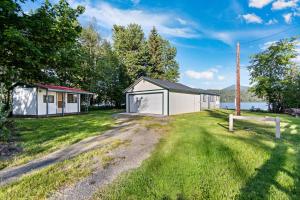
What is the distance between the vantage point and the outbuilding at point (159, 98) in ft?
55.0

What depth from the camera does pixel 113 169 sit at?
425cm

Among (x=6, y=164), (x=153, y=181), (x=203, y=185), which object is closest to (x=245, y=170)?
(x=203, y=185)

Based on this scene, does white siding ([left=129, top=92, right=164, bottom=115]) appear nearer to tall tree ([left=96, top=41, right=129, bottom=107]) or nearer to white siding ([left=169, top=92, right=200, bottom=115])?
white siding ([left=169, top=92, right=200, bottom=115])

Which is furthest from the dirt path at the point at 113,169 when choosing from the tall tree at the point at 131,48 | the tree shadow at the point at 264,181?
the tall tree at the point at 131,48

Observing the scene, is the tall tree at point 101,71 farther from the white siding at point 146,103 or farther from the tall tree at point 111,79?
the white siding at point 146,103

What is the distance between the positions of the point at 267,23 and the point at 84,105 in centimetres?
2299

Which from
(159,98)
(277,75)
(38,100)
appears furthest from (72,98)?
(277,75)

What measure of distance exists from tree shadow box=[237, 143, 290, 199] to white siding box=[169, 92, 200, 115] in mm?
12169

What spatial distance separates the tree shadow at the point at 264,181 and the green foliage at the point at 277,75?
2349 centimetres

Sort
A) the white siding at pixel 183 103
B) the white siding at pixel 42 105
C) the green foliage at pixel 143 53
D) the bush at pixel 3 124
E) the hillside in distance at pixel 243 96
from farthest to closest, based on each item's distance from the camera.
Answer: the green foliage at pixel 143 53 → the hillside in distance at pixel 243 96 → the white siding at pixel 183 103 → the white siding at pixel 42 105 → the bush at pixel 3 124

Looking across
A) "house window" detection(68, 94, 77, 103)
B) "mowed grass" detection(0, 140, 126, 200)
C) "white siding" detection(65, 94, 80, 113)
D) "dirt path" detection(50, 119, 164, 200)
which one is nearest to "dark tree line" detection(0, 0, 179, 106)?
"mowed grass" detection(0, 140, 126, 200)

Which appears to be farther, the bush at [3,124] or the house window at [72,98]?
the house window at [72,98]

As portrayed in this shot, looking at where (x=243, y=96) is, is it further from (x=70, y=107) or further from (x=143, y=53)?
(x=70, y=107)

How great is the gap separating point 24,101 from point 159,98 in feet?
39.6
